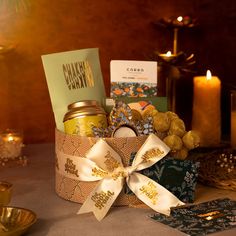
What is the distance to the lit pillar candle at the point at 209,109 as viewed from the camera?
145cm

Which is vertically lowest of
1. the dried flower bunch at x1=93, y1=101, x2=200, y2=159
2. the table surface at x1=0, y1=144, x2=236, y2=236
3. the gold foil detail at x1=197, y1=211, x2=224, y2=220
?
the table surface at x1=0, y1=144, x2=236, y2=236

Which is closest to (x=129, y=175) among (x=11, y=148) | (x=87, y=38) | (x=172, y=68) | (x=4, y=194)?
(x=4, y=194)

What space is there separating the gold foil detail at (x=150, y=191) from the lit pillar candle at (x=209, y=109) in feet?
1.59

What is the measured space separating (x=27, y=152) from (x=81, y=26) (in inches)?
18.9

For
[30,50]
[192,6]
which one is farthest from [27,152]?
[192,6]

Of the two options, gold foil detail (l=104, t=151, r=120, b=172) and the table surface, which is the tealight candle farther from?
gold foil detail (l=104, t=151, r=120, b=172)

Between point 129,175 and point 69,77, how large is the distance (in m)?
0.27

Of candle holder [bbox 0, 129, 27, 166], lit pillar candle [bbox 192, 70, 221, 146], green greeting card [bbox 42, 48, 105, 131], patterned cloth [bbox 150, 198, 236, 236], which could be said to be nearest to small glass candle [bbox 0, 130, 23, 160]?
candle holder [bbox 0, 129, 27, 166]

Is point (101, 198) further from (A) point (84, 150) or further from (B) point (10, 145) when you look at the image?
(B) point (10, 145)

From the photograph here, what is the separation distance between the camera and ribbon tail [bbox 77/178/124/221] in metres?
0.98

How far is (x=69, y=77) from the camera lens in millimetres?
1132

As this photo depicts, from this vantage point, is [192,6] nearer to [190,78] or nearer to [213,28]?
[213,28]

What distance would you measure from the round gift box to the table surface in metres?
0.02

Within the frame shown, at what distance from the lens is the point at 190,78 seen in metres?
1.85
